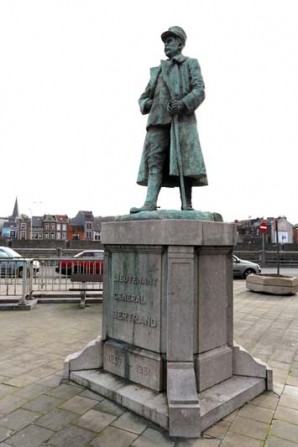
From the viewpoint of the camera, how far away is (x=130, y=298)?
3.84 meters

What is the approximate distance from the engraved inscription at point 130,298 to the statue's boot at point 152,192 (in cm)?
99

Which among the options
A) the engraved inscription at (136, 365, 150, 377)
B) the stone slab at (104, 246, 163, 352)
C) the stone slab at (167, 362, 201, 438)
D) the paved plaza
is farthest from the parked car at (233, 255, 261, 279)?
the stone slab at (167, 362, 201, 438)

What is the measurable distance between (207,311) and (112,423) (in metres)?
1.41

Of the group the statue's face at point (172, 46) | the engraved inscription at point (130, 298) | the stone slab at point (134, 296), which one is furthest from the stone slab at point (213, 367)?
the statue's face at point (172, 46)

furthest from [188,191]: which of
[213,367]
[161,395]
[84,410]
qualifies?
[84,410]

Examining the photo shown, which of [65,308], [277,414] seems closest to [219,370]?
[277,414]

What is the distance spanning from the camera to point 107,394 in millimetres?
3598

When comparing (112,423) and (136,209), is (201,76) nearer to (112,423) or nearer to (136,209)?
(136,209)

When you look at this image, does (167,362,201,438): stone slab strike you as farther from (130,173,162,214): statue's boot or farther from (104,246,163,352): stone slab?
(130,173,162,214): statue's boot

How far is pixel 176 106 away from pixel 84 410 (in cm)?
338

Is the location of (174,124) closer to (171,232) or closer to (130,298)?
(171,232)

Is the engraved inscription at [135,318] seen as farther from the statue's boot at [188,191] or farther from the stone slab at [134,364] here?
the statue's boot at [188,191]

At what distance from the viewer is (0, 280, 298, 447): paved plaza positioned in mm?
2857

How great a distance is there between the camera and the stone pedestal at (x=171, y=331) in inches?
128
